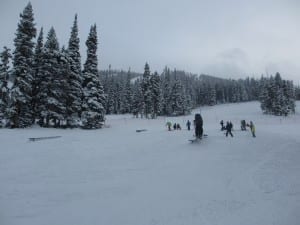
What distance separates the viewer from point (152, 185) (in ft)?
32.8

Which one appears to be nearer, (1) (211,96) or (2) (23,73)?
(2) (23,73)

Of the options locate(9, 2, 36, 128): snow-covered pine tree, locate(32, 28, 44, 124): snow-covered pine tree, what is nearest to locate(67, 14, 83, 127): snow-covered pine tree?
locate(32, 28, 44, 124): snow-covered pine tree

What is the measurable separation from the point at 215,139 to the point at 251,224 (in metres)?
13.9

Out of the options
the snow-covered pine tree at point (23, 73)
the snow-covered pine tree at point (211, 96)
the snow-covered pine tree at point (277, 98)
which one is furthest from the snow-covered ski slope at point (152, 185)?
the snow-covered pine tree at point (211, 96)

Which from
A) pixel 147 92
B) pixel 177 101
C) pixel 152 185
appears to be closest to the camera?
pixel 152 185

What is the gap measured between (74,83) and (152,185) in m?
26.4

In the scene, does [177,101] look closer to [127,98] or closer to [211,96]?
[127,98]

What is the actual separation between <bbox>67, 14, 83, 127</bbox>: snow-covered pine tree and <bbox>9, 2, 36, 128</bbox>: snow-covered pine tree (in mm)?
4869

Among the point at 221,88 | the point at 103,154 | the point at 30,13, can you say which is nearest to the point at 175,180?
the point at 103,154

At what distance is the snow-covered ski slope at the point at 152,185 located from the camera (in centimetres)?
726

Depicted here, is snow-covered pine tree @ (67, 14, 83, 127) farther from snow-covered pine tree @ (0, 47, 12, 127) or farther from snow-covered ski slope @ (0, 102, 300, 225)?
snow-covered ski slope @ (0, 102, 300, 225)

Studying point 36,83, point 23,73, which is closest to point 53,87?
point 36,83

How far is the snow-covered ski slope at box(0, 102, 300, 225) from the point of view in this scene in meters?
7.26

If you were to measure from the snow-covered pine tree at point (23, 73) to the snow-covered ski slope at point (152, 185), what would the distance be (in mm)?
11212
